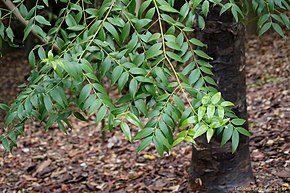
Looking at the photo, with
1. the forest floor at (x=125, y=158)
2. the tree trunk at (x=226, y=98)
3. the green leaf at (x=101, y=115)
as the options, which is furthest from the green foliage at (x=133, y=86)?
the forest floor at (x=125, y=158)

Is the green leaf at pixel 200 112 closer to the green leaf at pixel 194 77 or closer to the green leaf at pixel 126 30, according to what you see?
the green leaf at pixel 194 77

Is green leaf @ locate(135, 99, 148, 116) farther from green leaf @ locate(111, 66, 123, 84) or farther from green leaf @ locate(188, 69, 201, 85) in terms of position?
green leaf @ locate(188, 69, 201, 85)

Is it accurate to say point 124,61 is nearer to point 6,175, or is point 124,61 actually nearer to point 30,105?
point 30,105

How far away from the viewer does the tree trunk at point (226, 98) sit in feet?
6.81

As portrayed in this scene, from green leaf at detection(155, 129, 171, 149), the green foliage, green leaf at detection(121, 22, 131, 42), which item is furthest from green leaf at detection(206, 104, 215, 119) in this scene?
green leaf at detection(121, 22, 131, 42)

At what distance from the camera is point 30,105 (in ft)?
4.61

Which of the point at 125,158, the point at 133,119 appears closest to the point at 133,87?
the point at 133,119

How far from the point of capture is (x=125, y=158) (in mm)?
3318

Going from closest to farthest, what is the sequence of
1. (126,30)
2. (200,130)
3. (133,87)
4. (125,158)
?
(200,130) → (133,87) → (126,30) → (125,158)

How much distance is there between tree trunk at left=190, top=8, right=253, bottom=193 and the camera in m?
2.07

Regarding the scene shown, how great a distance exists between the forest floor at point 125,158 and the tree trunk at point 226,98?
0.16 meters

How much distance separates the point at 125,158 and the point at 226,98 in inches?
53.8

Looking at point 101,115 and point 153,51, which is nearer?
point 101,115

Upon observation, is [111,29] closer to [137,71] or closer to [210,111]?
[137,71]
